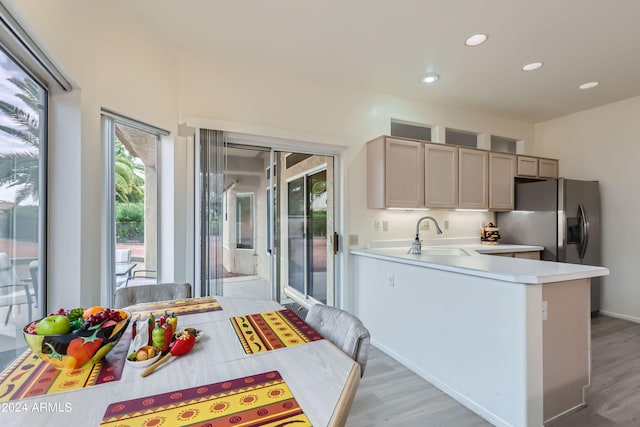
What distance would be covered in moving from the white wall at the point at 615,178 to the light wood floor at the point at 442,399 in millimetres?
1324

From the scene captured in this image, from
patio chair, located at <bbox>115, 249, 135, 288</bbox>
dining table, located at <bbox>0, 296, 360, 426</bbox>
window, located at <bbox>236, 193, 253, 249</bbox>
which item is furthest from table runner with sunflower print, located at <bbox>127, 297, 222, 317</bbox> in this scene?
window, located at <bbox>236, 193, 253, 249</bbox>

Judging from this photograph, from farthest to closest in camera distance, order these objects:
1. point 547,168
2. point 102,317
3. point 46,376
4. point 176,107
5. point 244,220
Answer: point 547,168 < point 244,220 < point 176,107 < point 102,317 < point 46,376

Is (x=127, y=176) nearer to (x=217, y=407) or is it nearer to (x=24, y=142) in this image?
(x=24, y=142)

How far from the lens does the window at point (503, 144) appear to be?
14.2 feet

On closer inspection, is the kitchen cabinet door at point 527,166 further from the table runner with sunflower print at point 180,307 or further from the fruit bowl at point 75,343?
the fruit bowl at point 75,343

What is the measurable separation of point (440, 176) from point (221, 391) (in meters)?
3.18

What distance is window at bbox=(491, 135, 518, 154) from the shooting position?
433 cm

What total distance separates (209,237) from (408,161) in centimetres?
216

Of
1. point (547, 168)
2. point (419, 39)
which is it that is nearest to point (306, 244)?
point (419, 39)

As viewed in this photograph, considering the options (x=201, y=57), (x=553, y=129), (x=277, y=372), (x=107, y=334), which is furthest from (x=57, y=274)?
(x=553, y=129)

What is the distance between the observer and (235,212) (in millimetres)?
2938

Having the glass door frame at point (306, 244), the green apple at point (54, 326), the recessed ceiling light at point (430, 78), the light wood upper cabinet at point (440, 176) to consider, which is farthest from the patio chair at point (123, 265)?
the recessed ceiling light at point (430, 78)

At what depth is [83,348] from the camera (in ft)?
3.16

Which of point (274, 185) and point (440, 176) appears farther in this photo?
point (440, 176)
